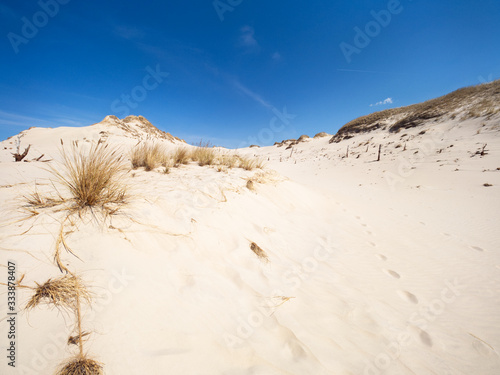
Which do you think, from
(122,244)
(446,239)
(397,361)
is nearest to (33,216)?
(122,244)

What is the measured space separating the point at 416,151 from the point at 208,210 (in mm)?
16783

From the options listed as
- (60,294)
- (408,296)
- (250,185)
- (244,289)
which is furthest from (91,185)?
(408,296)

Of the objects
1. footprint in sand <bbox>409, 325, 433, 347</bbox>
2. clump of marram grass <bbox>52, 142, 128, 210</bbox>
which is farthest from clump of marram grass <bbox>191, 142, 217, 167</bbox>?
footprint in sand <bbox>409, 325, 433, 347</bbox>

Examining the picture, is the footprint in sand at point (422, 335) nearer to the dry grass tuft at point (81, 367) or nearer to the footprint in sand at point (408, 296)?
the footprint in sand at point (408, 296)

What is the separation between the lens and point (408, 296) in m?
2.17

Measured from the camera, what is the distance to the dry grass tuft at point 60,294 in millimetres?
1143

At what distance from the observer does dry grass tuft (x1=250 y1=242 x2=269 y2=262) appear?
7.63ft

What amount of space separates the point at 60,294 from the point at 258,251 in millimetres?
1811

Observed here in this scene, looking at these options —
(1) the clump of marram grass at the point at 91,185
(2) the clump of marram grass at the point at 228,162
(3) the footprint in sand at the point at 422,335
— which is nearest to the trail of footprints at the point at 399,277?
(3) the footprint in sand at the point at 422,335

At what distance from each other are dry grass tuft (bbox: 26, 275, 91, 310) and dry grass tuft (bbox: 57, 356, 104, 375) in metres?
0.32

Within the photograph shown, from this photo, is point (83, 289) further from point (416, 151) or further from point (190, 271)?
point (416, 151)

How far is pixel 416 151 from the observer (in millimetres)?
13195

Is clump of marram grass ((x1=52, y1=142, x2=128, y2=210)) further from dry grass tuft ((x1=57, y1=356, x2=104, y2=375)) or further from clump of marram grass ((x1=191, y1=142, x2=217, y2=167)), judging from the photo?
clump of marram grass ((x1=191, y1=142, x2=217, y2=167))

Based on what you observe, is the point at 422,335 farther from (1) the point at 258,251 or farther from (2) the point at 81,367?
(2) the point at 81,367
